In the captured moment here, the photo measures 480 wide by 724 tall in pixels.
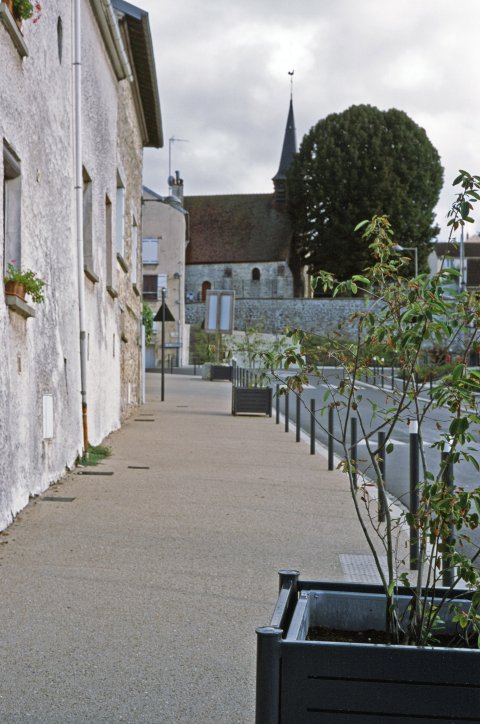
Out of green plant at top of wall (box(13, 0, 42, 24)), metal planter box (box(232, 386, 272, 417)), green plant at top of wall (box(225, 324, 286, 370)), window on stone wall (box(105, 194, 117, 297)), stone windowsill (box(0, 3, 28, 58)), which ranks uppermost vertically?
green plant at top of wall (box(13, 0, 42, 24))

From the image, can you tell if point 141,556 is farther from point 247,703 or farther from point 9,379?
point 247,703

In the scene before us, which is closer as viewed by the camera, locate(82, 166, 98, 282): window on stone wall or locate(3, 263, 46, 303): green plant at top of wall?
locate(3, 263, 46, 303): green plant at top of wall

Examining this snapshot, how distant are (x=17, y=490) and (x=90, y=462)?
3.62 m

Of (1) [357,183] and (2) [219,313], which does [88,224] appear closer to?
(2) [219,313]

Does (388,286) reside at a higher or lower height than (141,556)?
higher

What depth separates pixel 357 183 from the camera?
59.5m

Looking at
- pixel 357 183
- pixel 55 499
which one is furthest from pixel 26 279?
pixel 357 183

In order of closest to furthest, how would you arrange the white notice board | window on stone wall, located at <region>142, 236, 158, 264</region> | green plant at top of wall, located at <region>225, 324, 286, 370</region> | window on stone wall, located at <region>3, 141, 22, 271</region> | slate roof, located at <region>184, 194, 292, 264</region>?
green plant at top of wall, located at <region>225, 324, 286, 370</region>, window on stone wall, located at <region>3, 141, 22, 271</region>, the white notice board, window on stone wall, located at <region>142, 236, 158, 264</region>, slate roof, located at <region>184, 194, 292, 264</region>

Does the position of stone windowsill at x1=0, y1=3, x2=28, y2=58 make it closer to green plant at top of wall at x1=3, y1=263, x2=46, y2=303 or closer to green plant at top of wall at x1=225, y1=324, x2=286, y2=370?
green plant at top of wall at x1=3, y1=263, x2=46, y2=303

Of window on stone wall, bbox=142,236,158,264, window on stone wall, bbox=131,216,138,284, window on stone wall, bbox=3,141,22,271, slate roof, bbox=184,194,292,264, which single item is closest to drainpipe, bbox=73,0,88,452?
window on stone wall, bbox=3,141,22,271

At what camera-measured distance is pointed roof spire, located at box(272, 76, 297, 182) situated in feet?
260

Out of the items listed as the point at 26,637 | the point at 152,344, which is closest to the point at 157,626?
the point at 26,637

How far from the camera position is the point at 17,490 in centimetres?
729

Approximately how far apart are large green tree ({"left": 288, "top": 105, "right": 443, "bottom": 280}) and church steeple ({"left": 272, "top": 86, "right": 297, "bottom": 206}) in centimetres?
1461
